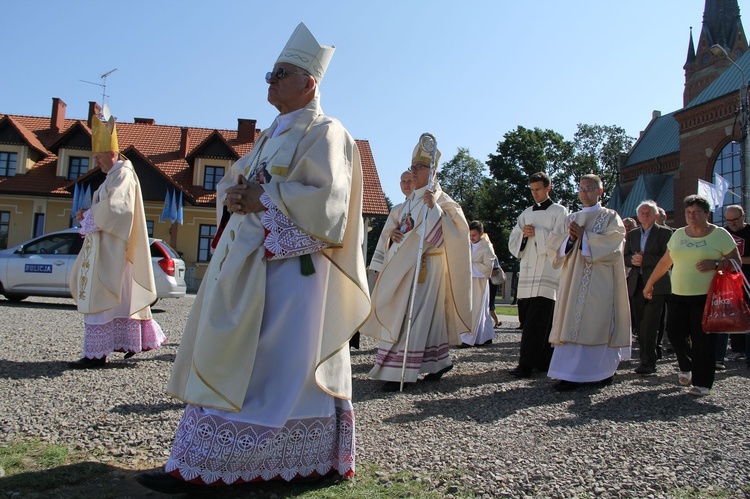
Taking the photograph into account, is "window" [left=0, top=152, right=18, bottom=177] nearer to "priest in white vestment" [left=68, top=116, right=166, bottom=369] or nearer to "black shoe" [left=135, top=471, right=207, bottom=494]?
"priest in white vestment" [left=68, top=116, right=166, bottom=369]

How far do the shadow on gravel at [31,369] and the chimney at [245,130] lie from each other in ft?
96.8

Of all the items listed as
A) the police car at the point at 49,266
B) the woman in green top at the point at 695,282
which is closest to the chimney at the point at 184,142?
the police car at the point at 49,266

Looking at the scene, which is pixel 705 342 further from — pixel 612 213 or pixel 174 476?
pixel 174 476

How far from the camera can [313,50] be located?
3641 mm

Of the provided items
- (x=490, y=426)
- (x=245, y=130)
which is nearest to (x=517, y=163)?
(x=245, y=130)

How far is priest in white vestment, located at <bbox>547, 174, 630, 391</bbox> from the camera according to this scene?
20.9 ft

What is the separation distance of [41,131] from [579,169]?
46.3 metres

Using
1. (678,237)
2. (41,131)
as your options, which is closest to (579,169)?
(41,131)

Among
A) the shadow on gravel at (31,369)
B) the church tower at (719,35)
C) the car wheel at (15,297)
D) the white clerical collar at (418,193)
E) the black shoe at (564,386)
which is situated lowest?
the shadow on gravel at (31,369)

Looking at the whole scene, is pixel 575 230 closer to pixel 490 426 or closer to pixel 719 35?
pixel 490 426

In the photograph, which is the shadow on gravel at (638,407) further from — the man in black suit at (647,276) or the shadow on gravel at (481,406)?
the man in black suit at (647,276)

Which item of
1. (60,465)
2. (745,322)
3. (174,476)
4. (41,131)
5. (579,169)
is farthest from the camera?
(579,169)

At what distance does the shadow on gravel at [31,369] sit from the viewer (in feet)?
19.6

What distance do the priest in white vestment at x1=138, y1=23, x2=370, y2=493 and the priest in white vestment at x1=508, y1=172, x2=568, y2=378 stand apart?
4185mm
